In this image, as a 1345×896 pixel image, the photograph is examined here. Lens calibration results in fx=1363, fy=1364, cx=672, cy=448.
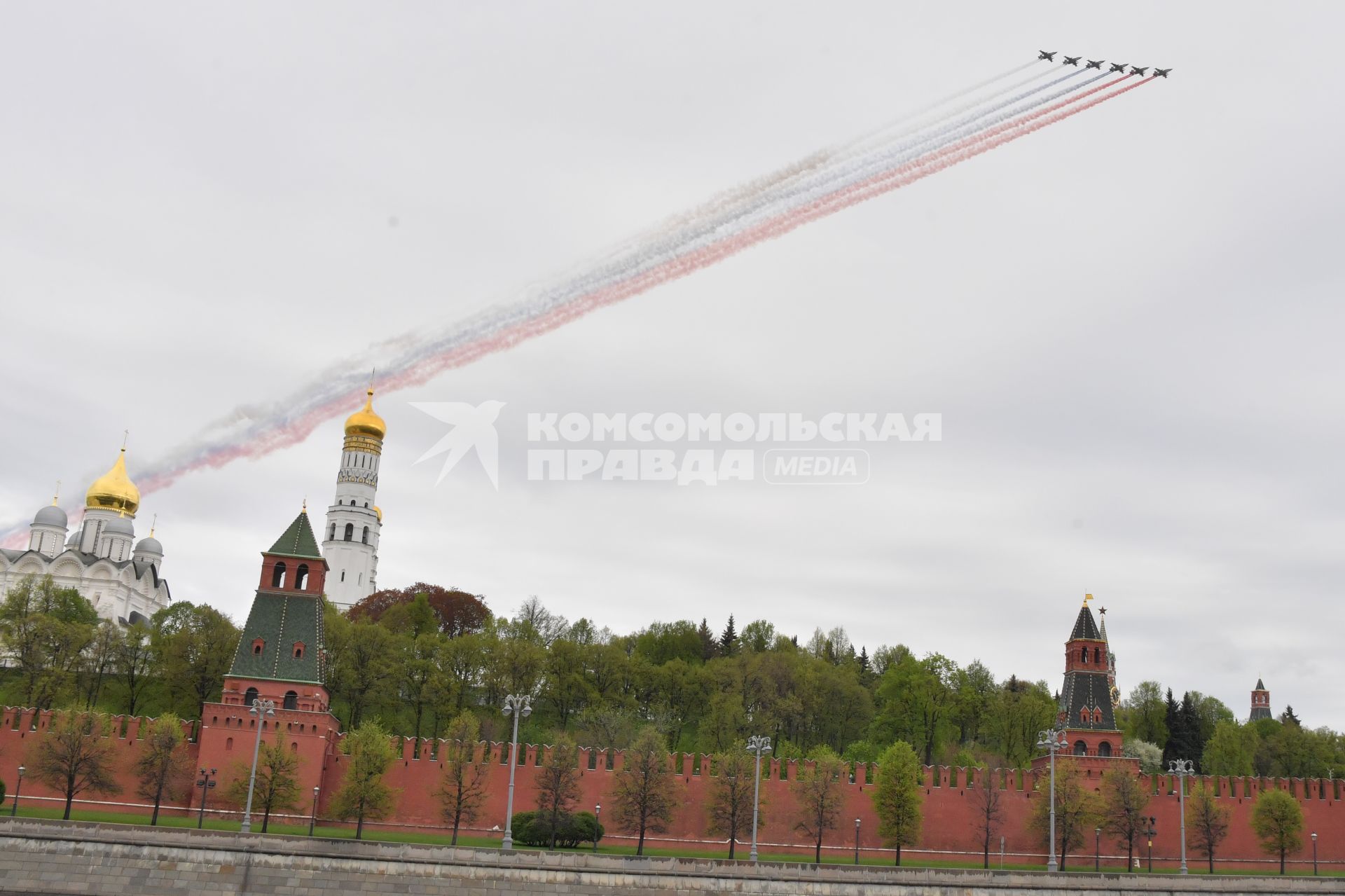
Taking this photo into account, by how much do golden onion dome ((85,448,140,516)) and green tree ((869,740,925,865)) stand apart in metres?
77.7

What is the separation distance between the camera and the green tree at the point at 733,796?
67.6m

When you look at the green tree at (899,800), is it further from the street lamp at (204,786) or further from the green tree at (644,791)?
the street lamp at (204,786)

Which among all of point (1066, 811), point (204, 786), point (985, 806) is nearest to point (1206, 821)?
point (1066, 811)

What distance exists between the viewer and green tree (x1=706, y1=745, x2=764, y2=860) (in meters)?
67.6

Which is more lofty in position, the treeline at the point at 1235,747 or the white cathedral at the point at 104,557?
the white cathedral at the point at 104,557

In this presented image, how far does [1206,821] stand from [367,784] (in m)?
43.5

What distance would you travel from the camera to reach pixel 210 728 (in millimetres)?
68625

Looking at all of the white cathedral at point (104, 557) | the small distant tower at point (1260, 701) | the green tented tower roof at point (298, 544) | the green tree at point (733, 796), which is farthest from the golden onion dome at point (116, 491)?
the small distant tower at point (1260, 701)

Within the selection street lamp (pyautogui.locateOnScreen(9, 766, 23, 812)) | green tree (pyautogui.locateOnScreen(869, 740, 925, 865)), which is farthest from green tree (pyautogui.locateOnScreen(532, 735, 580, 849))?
street lamp (pyautogui.locateOnScreen(9, 766, 23, 812))

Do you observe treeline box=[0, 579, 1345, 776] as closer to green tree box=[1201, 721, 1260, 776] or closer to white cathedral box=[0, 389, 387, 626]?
green tree box=[1201, 721, 1260, 776]

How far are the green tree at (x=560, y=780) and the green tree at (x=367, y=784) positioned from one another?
23.9 ft

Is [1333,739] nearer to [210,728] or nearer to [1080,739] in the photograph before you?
[1080,739]

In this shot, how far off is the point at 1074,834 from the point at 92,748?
49412mm

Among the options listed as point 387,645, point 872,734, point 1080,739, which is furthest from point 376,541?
point 1080,739
